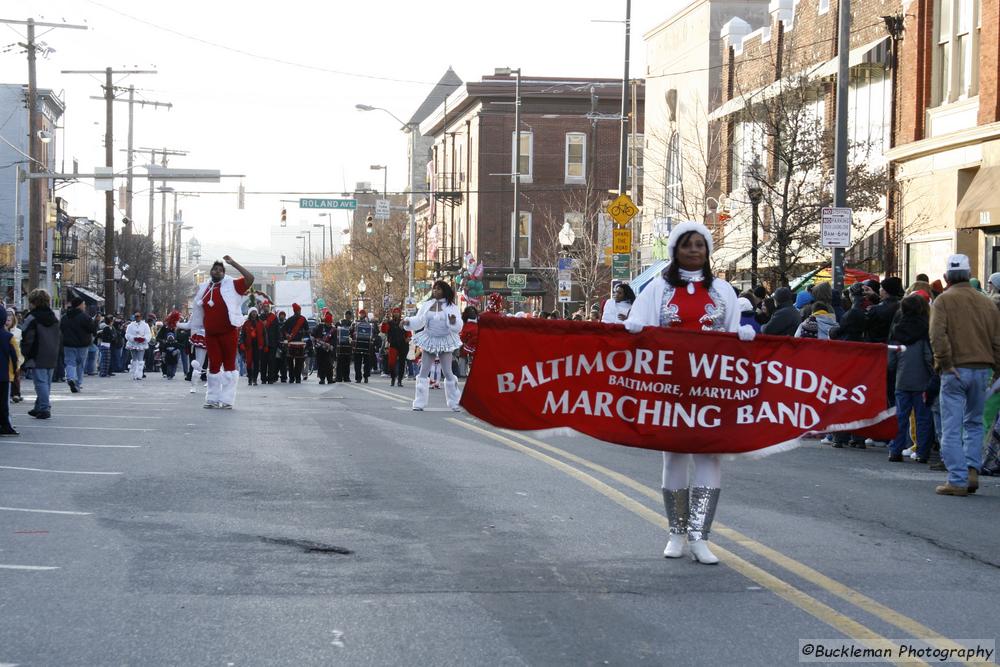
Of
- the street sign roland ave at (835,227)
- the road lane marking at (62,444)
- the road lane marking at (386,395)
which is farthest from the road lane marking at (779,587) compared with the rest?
the road lane marking at (386,395)

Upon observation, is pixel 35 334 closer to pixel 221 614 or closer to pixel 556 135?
pixel 221 614

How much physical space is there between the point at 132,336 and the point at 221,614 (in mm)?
33764

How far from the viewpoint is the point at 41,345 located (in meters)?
19.0

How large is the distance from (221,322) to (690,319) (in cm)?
1274

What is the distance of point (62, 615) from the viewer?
6812 mm

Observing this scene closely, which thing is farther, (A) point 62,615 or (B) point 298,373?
(B) point 298,373

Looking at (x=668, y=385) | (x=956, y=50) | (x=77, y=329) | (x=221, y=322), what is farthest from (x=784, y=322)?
(x=77, y=329)

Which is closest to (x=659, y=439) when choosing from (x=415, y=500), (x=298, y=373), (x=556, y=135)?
(x=415, y=500)

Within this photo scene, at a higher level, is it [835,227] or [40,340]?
[835,227]

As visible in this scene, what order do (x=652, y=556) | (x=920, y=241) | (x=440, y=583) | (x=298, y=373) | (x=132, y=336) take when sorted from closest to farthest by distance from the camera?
(x=440, y=583), (x=652, y=556), (x=920, y=241), (x=298, y=373), (x=132, y=336)

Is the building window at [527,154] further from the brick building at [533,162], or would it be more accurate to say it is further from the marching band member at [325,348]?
the marching band member at [325,348]

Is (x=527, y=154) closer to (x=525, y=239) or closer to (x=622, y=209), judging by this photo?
(x=525, y=239)

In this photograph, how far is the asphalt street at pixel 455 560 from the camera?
250 inches

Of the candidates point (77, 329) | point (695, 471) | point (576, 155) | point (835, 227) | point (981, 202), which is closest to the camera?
point (695, 471)
